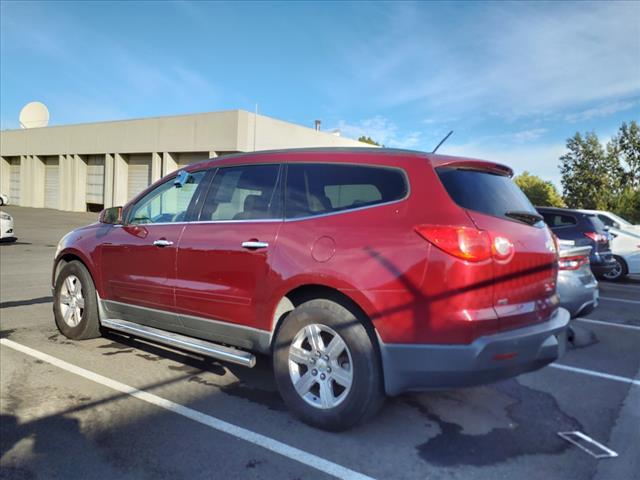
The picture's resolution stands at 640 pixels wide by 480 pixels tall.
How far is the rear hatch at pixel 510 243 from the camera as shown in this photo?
10.2 feet

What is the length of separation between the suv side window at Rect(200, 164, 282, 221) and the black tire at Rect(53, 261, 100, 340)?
1755mm

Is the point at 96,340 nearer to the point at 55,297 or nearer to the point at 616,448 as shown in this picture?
the point at 55,297

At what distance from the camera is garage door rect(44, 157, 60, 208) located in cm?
3615

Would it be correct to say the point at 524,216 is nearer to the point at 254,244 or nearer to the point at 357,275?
the point at 357,275

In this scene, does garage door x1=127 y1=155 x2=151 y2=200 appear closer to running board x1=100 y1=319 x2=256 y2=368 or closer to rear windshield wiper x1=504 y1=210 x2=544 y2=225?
running board x1=100 y1=319 x2=256 y2=368

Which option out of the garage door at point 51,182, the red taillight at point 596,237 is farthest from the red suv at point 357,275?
the garage door at point 51,182

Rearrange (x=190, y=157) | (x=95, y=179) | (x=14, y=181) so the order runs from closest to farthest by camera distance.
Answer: (x=190, y=157), (x=95, y=179), (x=14, y=181)

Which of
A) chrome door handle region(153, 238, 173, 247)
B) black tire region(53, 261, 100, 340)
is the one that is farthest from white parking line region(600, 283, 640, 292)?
A: black tire region(53, 261, 100, 340)

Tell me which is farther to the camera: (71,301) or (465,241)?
(71,301)

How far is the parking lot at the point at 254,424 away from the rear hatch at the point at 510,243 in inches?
33.1

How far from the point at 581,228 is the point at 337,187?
7912mm

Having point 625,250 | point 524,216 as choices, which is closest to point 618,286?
point 625,250

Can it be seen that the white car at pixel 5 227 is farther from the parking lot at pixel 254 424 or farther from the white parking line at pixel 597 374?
the white parking line at pixel 597 374

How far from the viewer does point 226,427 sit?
340 cm
